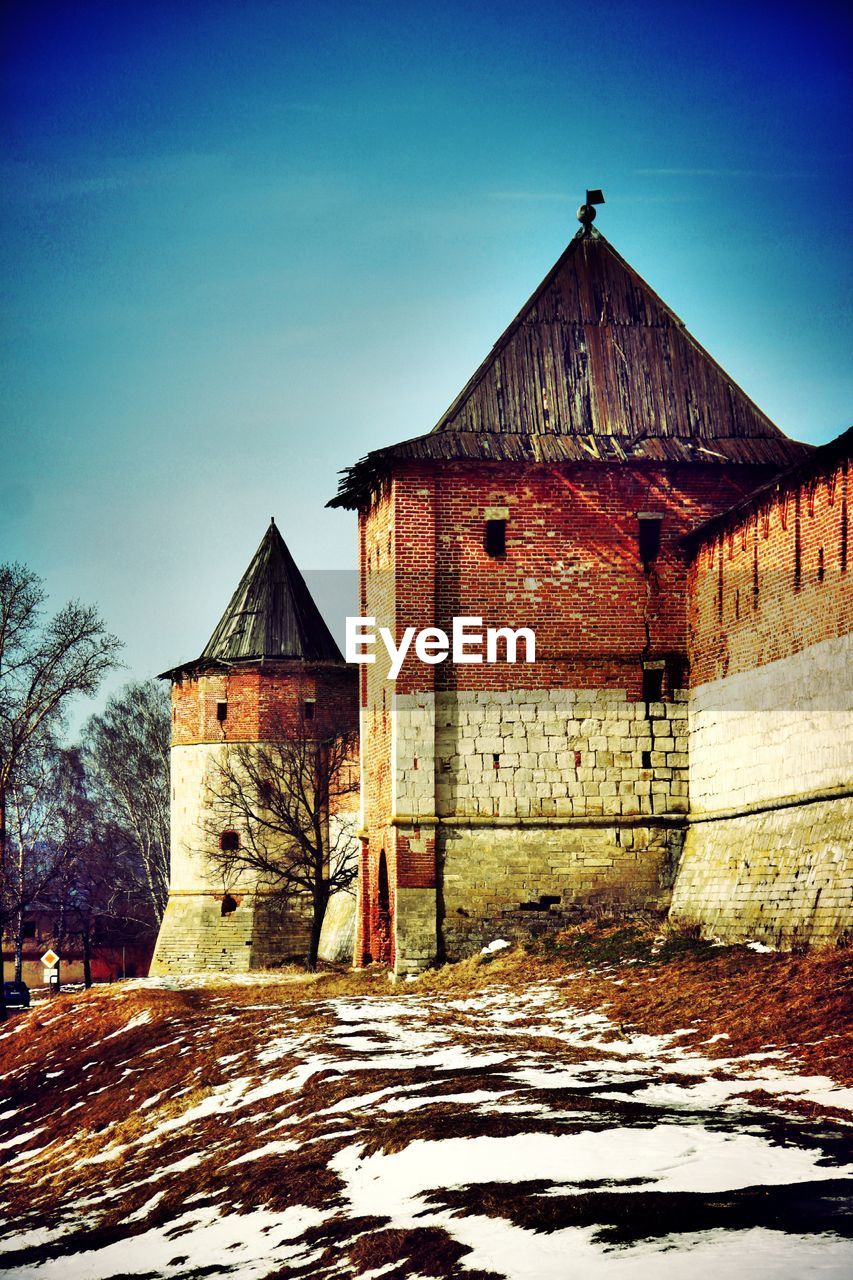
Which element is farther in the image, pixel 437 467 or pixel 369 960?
pixel 369 960

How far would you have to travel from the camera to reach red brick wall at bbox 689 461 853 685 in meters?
17.2

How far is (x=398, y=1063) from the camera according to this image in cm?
1402

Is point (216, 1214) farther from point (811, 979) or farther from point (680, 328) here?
point (680, 328)

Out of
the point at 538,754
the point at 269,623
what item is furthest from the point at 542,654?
the point at 269,623

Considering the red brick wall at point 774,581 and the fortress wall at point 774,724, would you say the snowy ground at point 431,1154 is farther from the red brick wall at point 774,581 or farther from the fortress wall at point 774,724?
the red brick wall at point 774,581

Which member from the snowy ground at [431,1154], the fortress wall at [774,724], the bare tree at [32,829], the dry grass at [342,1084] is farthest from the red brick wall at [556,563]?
the bare tree at [32,829]

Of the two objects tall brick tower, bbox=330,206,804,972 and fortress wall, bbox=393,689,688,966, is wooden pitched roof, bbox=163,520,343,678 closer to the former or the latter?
tall brick tower, bbox=330,206,804,972

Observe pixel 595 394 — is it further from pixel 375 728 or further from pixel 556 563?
pixel 375 728

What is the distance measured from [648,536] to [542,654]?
2315 mm

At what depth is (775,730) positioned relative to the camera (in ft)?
61.0

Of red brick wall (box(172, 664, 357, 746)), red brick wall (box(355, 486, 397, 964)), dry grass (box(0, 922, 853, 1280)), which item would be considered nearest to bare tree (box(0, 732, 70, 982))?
red brick wall (box(172, 664, 357, 746))

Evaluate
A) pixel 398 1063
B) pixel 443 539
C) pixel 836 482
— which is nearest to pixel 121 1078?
pixel 398 1063

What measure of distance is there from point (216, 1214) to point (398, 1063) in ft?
11.1

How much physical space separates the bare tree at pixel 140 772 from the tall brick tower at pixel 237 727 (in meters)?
11.1
